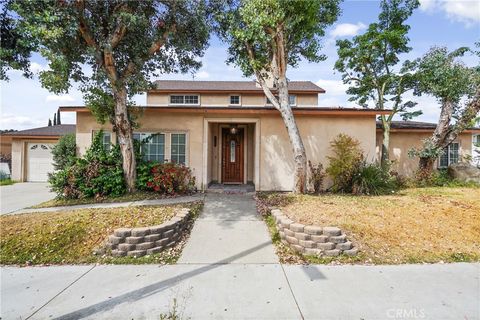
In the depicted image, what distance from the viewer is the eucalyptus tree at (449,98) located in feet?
33.4

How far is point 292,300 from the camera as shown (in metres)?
3.10

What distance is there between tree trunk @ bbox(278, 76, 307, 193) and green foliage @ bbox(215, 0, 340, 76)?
1.06 m

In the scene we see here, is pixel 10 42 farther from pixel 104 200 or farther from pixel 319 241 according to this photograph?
pixel 319 241

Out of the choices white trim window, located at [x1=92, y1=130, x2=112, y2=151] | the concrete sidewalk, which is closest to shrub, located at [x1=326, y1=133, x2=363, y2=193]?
the concrete sidewalk

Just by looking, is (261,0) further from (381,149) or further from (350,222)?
(381,149)

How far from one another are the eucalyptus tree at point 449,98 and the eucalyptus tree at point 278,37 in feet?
18.9

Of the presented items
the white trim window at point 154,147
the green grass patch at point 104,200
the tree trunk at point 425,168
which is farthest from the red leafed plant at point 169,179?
the tree trunk at point 425,168

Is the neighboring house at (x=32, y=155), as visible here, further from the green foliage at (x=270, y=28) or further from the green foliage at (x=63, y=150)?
the green foliage at (x=270, y=28)

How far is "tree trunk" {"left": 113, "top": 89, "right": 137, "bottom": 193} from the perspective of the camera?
25.5 ft

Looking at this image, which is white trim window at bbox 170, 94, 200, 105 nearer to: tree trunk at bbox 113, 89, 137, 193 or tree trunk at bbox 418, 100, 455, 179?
tree trunk at bbox 113, 89, 137, 193

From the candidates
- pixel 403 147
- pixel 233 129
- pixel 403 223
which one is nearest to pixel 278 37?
pixel 233 129

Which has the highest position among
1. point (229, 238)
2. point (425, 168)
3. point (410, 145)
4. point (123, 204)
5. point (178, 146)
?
point (410, 145)

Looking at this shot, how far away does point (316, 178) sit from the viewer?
8.97m

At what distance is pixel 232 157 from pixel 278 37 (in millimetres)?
5254
